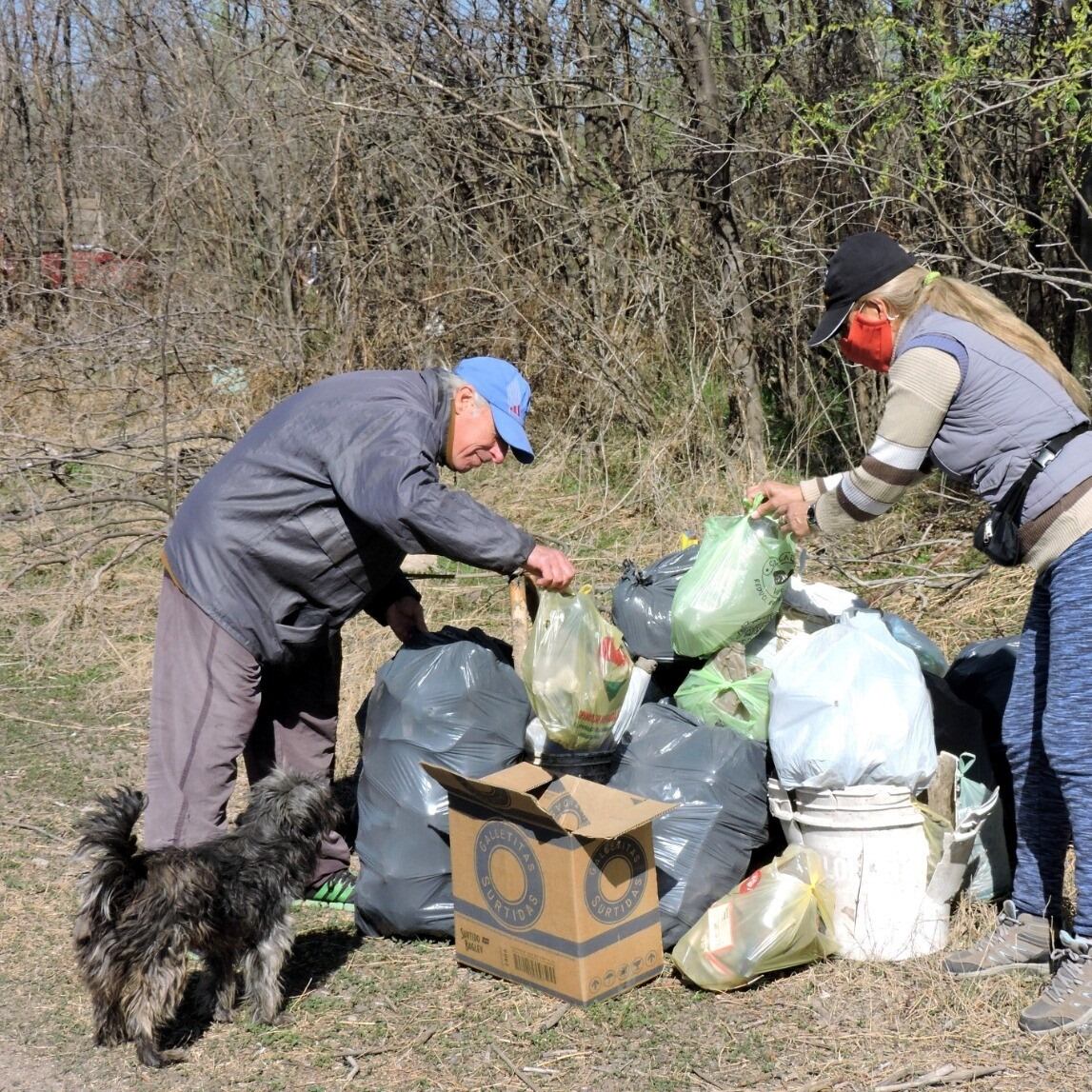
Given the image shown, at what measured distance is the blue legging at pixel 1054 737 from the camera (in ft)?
10.5

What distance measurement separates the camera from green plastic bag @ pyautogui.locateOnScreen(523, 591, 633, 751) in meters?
3.71

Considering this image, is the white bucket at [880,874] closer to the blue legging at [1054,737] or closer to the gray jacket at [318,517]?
the blue legging at [1054,737]

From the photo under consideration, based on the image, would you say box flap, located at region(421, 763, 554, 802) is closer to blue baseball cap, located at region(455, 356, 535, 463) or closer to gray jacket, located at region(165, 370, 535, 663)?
gray jacket, located at region(165, 370, 535, 663)

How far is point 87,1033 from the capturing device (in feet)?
11.3

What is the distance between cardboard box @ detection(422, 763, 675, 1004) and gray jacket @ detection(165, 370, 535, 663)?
0.60 metres

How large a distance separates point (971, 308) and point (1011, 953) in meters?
1.72

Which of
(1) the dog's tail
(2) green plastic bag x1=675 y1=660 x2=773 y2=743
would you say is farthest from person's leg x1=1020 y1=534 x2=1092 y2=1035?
(1) the dog's tail

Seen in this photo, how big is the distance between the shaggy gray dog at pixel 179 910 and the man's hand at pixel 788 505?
1.59m

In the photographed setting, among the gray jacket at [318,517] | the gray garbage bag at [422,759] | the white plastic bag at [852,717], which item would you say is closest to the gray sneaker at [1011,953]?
the white plastic bag at [852,717]

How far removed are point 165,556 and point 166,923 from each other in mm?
1079

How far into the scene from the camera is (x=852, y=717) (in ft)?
11.6

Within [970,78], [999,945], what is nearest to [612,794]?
[999,945]

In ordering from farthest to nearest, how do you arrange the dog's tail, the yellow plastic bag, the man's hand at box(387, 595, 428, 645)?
the man's hand at box(387, 595, 428, 645) < the yellow plastic bag < the dog's tail

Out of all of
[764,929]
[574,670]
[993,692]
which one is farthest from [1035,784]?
[574,670]
